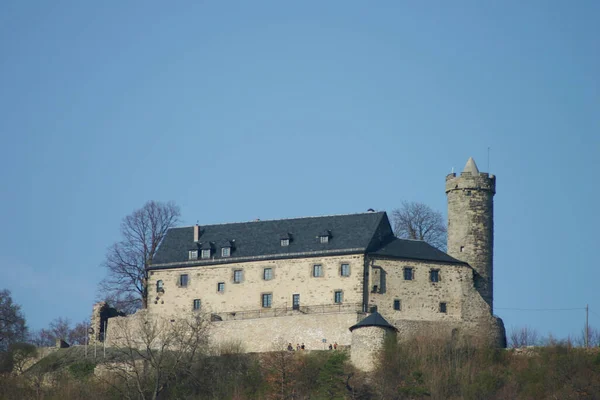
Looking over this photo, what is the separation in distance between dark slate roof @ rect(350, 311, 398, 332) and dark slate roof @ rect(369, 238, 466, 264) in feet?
16.5

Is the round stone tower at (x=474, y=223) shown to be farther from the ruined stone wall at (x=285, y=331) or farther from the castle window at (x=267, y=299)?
the castle window at (x=267, y=299)

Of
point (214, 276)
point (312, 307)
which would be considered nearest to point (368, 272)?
point (312, 307)

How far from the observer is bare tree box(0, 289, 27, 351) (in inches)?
3012

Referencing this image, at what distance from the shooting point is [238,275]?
74750 millimetres

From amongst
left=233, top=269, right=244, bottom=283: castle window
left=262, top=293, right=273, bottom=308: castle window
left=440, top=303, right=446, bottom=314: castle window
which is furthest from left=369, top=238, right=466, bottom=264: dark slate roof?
left=233, top=269, right=244, bottom=283: castle window

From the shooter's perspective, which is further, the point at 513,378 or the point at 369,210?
the point at 369,210

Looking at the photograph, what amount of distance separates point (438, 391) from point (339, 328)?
7.21m

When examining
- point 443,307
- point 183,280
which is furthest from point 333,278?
point 183,280

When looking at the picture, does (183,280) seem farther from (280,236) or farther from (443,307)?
(443,307)

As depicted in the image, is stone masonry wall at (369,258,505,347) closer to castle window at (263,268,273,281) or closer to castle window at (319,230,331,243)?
castle window at (319,230,331,243)

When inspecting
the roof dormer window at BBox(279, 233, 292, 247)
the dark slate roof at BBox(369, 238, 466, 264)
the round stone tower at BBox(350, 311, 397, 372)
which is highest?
the roof dormer window at BBox(279, 233, 292, 247)

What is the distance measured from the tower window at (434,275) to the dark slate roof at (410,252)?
52cm

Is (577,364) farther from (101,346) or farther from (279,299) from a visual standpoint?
(101,346)

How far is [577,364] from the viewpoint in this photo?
65812 mm
